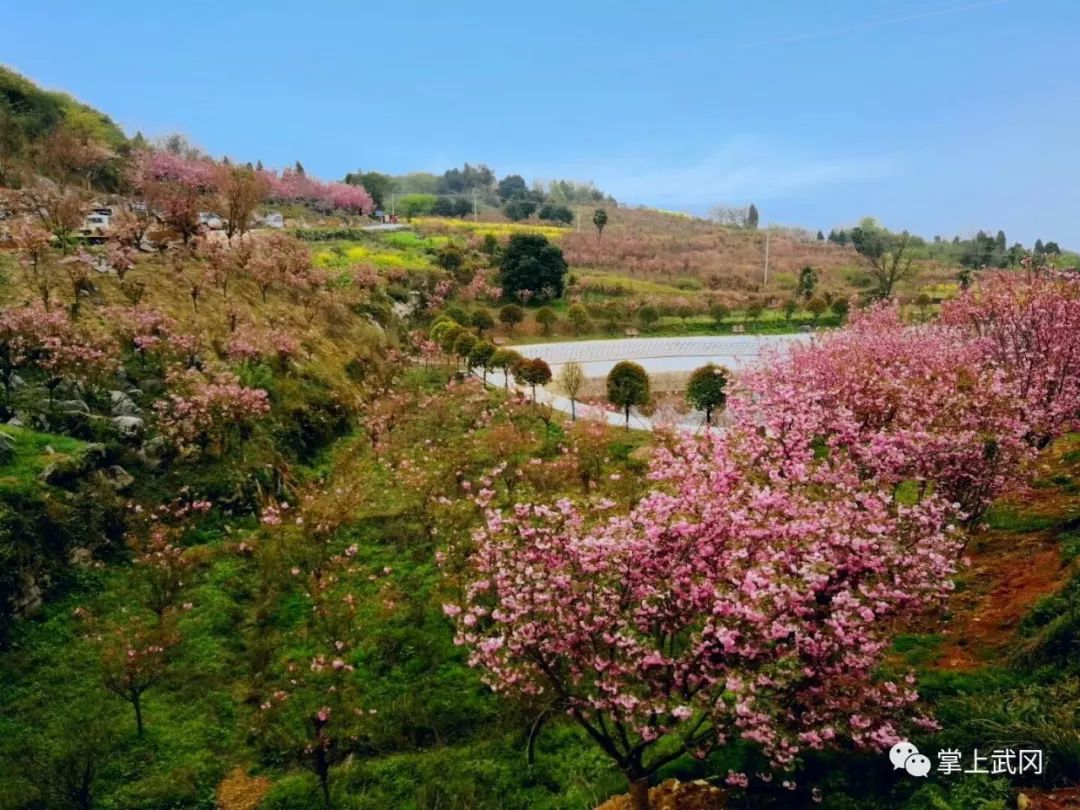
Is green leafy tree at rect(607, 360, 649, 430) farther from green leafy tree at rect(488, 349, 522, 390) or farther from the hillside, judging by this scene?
green leafy tree at rect(488, 349, 522, 390)

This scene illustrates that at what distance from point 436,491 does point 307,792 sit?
8.87m

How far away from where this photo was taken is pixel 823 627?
23.5 ft

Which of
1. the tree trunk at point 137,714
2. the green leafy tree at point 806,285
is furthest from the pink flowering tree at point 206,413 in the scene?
→ the green leafy tree at point 806,285

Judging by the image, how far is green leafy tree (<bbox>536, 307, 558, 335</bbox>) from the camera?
4338cm

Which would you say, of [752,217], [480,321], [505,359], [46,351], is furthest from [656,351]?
[752,217]

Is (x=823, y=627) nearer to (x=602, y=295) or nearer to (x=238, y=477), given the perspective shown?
(x=238, y=477)

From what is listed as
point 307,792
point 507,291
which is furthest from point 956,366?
point 507,291

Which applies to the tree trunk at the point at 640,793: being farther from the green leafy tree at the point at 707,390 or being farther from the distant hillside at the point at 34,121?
the distant hillside at the point at 34,121

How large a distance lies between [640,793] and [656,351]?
114 feet

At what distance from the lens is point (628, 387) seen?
83.1ft

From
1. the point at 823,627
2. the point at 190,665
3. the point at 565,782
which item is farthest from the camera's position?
the point at 190,665

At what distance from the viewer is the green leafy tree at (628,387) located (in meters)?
25.3

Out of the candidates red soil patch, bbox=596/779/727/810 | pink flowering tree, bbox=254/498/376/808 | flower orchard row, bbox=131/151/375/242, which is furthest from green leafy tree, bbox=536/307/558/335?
red soil patch, bbox=596/779/727/810

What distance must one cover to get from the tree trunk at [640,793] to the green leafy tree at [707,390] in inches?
666
